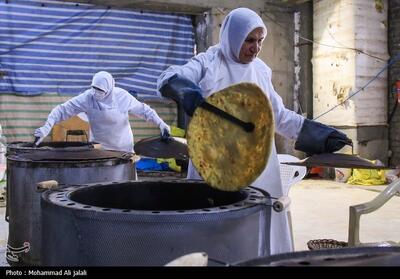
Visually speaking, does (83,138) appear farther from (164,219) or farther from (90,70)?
(164,219)

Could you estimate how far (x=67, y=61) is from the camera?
23.5 feet

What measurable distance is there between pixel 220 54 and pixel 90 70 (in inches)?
213

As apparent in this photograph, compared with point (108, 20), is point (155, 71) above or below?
below

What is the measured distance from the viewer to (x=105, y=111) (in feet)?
15.3

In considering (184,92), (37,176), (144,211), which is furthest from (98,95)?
(144,211)

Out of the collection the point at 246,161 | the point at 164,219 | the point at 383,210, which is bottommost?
the point at 383,210

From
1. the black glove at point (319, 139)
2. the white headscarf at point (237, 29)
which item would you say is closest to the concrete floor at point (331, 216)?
the black glove at point (319, 139)

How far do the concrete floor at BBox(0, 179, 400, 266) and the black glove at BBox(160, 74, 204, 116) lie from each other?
196cm

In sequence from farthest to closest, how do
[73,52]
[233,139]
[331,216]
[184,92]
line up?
[73,52], [331,216], [184,92], [233,139]

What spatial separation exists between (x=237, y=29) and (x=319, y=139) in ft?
2.08

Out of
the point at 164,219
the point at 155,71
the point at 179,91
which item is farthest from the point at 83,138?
the point at 164,219

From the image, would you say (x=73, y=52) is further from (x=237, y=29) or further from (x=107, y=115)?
(x=237, y=29)

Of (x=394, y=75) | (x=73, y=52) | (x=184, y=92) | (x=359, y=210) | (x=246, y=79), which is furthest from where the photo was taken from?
(x=73, y=52)

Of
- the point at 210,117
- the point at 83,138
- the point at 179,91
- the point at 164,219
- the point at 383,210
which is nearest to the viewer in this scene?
the point at 164,219
